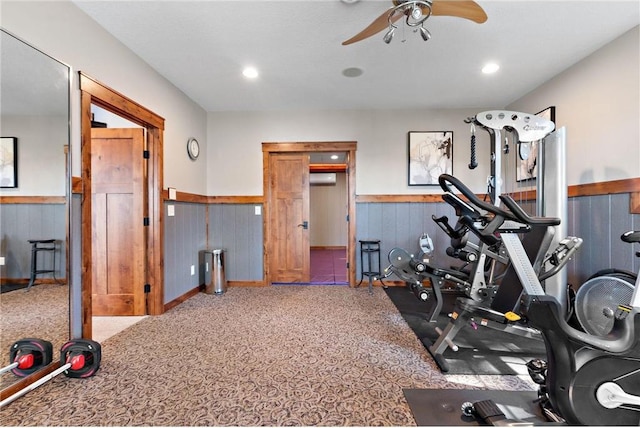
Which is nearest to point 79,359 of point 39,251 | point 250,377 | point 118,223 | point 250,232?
point 39,251

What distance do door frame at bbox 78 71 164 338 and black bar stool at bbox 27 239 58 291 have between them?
175mm

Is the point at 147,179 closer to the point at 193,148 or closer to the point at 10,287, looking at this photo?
the point at 193,148

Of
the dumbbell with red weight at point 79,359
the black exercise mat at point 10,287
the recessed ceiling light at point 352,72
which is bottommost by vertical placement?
the dumbbell with red weight at point 79,359

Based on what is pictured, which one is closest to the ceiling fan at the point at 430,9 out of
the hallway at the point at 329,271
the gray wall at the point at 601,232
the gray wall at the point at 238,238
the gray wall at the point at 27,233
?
the gray wall at the point at 601,232

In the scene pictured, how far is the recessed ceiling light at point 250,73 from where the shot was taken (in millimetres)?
2885

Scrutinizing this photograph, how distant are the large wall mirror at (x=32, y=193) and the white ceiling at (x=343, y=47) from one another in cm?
73

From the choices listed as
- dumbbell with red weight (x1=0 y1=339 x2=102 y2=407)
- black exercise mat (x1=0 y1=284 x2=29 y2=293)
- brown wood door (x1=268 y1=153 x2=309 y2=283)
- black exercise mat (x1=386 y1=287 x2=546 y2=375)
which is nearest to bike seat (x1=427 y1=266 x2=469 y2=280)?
black exercise mat (x1=386 y1=287 x2=546 y2=375)

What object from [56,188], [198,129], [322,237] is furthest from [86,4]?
[322,237]

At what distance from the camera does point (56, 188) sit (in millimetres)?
1884

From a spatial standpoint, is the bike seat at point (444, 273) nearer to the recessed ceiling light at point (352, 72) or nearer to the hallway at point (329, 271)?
the hallway at point (329, 271)

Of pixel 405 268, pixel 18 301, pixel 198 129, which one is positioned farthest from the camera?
pixel 198 129

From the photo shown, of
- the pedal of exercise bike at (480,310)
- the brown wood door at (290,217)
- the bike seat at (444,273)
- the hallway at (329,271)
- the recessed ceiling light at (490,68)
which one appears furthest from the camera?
the hallway at (329,271)

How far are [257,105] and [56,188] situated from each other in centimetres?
263

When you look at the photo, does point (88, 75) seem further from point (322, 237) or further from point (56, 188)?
point (322, 237)
